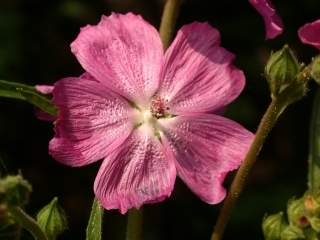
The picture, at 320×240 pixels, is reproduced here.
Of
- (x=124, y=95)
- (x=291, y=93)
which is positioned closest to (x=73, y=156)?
(x=124, y=95)

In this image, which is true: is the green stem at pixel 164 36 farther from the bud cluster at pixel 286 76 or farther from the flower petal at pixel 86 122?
the bud cluster at pixel 286 76

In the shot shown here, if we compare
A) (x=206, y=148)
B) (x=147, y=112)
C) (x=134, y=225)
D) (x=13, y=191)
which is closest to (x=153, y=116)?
(x=147, y=112)

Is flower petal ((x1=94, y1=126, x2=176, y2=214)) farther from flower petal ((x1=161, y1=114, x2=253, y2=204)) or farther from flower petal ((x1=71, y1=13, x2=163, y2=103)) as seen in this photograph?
flower petal ((x1=71, y1=13, x2=163, y2=103))

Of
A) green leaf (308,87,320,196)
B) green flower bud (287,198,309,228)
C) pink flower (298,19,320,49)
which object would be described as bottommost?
green flower bud (287,198,309,228)

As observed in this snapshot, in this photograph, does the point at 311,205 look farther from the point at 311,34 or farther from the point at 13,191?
the point at 13,191

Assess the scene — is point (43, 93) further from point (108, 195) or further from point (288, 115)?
point (288, 115)

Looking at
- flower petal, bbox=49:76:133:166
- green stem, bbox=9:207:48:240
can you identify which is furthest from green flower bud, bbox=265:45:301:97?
green stem, bbox=9:207:48:240
